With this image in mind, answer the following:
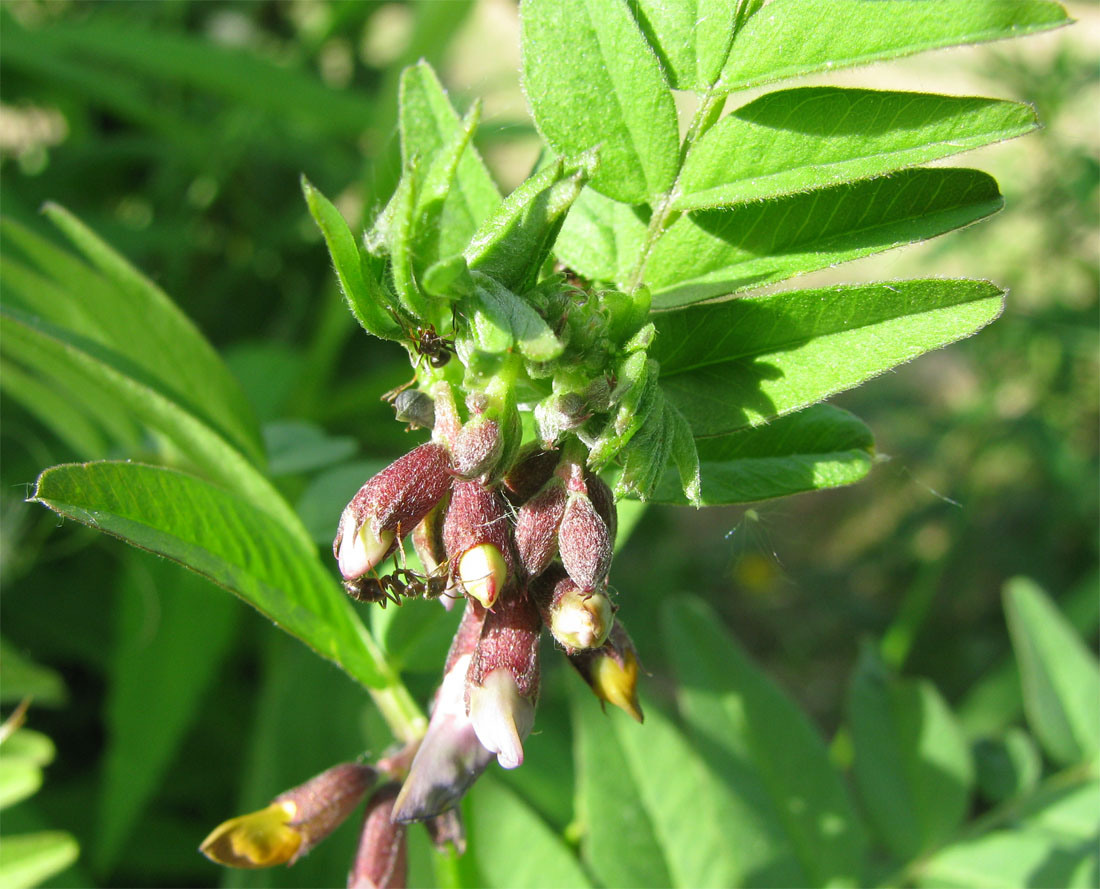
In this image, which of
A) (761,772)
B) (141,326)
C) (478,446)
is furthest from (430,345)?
(761,772)

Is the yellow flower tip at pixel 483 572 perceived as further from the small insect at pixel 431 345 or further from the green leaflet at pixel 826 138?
the green leaflet at pixel 826 138

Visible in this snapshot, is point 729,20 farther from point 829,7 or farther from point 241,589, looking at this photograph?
point 241,589

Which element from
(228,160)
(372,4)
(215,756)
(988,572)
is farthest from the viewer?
(988,572)

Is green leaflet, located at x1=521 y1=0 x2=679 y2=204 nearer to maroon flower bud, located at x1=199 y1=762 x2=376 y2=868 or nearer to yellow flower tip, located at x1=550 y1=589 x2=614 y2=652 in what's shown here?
yellow flower tip, located at x1=550 y1=589 x2=614 y2=652

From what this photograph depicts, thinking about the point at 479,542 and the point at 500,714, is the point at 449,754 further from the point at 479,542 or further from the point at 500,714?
the point at 479,542

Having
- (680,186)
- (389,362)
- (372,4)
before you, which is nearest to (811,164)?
(680,186)

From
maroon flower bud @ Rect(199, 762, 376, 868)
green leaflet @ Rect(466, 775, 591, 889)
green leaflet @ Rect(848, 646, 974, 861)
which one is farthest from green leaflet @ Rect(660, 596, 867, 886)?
maroon flower bud @ Rect(199, 762, 376, 868)
